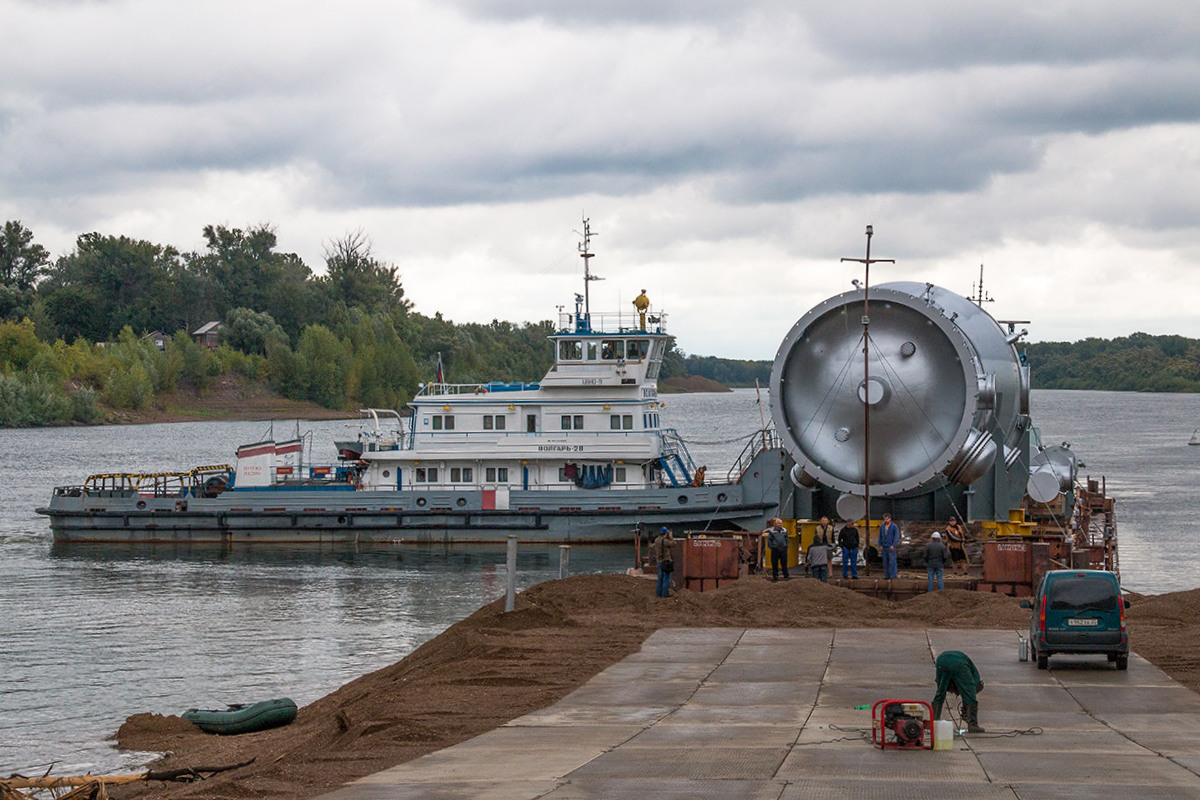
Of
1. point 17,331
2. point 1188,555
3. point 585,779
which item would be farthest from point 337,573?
point 17,331

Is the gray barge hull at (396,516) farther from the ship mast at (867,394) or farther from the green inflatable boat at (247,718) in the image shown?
the green inflatable boat at (247,718)

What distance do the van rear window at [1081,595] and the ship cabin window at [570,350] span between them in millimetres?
32078

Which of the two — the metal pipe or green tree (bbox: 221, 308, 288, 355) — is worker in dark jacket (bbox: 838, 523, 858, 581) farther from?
green tree (bbox: 221, 308, 288, 355)

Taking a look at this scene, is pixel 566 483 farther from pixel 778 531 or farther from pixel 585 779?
pixel 585 779

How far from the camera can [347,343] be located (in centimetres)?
15750

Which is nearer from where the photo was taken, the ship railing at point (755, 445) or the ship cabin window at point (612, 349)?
the ship railing at point (755, 445)

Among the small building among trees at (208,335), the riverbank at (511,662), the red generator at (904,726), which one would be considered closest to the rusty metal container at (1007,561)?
the riverbank at (511,662)

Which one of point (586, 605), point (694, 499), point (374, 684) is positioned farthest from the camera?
point (694, 499)

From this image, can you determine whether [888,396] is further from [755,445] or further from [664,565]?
[755,445]

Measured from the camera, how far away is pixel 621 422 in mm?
49469

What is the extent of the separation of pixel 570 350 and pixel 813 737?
35.4m

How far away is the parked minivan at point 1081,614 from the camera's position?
1892cm

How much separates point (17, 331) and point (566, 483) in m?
113

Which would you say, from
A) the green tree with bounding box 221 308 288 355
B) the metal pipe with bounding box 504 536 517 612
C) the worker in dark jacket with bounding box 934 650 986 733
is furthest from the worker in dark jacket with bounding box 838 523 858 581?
the green tree with bounding box 221 308 288 355
